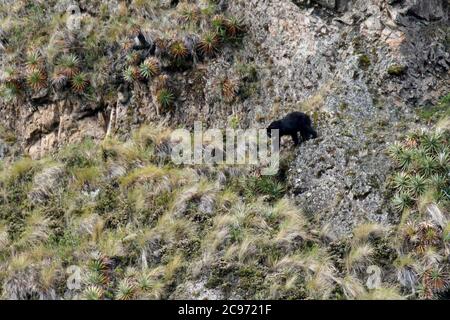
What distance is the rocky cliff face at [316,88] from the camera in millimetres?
15109

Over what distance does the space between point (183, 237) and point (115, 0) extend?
8641 millimetres

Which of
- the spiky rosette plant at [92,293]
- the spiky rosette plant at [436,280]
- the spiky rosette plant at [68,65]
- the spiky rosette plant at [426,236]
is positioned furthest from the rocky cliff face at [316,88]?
the spiky rosette plant at [92,293]

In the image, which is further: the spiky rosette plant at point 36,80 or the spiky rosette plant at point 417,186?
the spiky rosette plant at point 36,80

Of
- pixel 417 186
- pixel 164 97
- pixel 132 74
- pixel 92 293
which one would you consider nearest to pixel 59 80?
pixel 132 74

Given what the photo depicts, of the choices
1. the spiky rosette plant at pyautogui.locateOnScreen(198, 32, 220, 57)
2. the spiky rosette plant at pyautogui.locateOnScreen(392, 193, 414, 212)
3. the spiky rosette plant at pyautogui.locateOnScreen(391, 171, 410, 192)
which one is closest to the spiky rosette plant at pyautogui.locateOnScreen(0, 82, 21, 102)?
the spiky rosette plant at pyautogui.locateOnScreen(198, 32, 220, 57)

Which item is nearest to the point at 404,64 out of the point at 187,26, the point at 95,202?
the point at 187,26

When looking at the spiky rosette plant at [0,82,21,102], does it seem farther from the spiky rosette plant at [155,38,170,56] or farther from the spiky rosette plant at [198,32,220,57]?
the spiky rosette plant at [198,32,220,57]

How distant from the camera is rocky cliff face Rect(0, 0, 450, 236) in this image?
1511cm

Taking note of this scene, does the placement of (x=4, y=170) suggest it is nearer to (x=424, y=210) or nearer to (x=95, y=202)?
(x=95, y=202)

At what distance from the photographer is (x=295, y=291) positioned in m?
12.3

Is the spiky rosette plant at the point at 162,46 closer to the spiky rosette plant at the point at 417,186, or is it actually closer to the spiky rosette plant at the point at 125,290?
the spiky rosette plant at the point at 125,290

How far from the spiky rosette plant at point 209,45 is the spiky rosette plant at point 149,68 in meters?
1.35

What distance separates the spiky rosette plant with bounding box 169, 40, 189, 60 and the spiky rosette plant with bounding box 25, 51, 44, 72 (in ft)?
11.5

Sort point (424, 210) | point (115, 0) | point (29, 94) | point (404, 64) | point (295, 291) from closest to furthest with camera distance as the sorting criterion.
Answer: point (295, 291), point (424, 210), point (404, 64), point (29, 94), point (115, 0)
